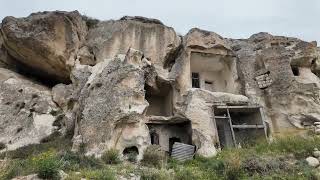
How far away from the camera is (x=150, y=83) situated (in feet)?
75.6

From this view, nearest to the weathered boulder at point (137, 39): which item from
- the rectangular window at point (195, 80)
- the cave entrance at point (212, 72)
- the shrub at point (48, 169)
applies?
the cave entrance at point (212, 72)

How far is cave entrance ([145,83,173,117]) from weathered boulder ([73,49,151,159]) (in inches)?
111

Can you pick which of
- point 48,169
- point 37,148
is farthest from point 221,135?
point 48,169

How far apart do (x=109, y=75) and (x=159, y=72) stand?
139 inches

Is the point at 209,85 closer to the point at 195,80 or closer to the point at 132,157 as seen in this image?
the point at 195,80

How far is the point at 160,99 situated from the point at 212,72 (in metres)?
3.70

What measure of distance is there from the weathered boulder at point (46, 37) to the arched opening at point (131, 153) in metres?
6.80

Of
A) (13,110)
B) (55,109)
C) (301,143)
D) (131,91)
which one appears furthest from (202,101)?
(13,110)

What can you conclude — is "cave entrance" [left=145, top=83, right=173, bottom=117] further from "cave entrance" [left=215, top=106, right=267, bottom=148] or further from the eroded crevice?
"cave entrance" [left=215, top=106, right=267, bottom=148]

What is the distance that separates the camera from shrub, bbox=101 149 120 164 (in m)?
16.7

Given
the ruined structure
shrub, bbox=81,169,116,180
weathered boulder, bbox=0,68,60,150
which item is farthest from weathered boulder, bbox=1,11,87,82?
shrub, bbox=81,169,116,180

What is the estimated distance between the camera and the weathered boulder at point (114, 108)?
18.5 m

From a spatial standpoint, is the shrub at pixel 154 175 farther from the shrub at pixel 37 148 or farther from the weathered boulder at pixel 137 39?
the weathered boulder at pixel 137 39

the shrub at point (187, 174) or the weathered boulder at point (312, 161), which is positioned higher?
the weathered boulder at point (312, 161)
